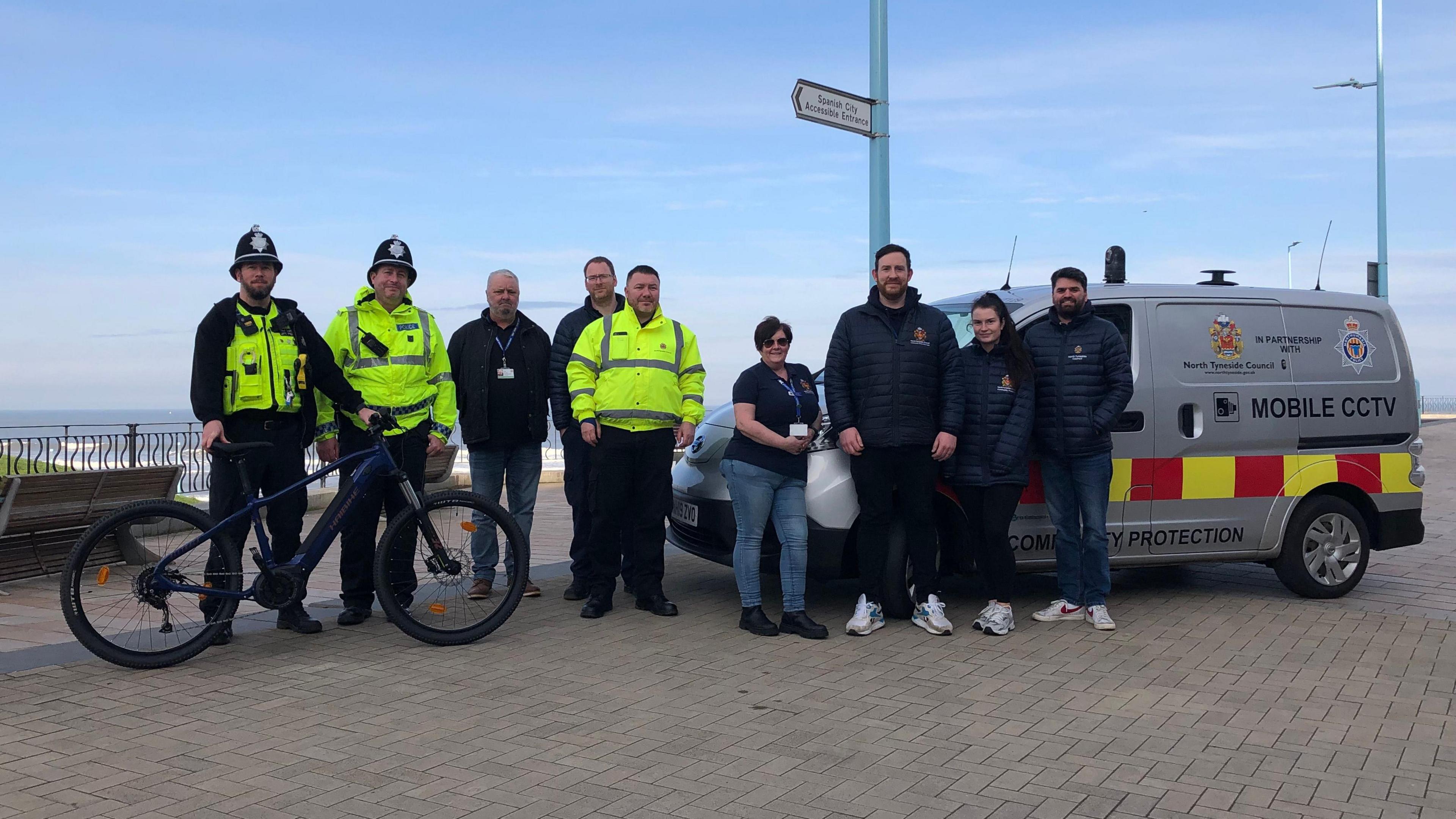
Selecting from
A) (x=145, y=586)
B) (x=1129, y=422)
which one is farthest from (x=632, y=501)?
(x=1129, y=422)

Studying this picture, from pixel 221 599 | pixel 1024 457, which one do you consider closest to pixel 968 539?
pixel 1024 457

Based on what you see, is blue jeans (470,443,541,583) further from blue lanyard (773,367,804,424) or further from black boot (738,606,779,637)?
blue lanyard (773,367,804,424)

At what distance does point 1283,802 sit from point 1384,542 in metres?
4.42

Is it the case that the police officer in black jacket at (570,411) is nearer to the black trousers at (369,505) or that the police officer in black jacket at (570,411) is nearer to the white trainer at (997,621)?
the black trousers at (369,505)

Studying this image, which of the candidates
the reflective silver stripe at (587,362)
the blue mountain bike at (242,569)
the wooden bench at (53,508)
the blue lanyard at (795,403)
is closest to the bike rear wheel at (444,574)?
the blue mountain bike at (242,569)

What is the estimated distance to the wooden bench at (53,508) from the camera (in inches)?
313

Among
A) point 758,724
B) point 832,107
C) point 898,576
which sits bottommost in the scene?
point 758,724

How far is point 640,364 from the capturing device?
22.0 ft

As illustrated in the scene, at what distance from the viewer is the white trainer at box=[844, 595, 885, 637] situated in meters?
6.48

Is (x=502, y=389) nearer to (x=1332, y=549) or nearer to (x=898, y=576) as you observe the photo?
(x=898, y=576)

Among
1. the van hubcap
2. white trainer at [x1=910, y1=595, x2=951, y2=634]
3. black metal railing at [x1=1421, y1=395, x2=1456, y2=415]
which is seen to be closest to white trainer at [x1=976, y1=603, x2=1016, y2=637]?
white trainer at [x1=910, y1=595, x2=951, y2=634]

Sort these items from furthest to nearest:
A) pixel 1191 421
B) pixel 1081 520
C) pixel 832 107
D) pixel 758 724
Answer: pixel 832 107 → pixel 1191 421 → pixel 1081 520 → pixel 758 724

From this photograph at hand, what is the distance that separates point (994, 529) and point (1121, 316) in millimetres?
1612

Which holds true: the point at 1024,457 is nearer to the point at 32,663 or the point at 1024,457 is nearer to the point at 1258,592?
the point at 1258,592
